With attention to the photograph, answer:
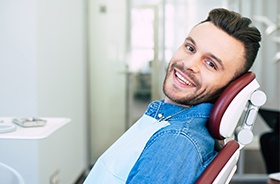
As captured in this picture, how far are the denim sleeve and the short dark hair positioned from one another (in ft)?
1.05

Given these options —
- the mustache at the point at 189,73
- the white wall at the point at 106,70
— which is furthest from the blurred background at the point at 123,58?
the mustache at the point at 189,73

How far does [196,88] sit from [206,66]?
71 mm

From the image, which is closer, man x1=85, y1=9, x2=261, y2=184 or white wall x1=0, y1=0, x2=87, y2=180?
man x1=85, y1=9, x2=261, y2=184

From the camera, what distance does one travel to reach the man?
3.13 feet

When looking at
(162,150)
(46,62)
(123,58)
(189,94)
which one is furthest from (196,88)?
(123,58)

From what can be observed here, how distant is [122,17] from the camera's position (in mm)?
3119

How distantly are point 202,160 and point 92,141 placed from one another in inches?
95.3

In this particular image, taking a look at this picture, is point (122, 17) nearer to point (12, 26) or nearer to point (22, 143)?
point (12, 26)

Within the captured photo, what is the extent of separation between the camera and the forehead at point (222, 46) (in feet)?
3.28

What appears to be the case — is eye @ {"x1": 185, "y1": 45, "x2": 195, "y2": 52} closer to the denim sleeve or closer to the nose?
the nose

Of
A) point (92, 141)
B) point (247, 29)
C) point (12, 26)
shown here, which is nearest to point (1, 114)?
point (12, 26)

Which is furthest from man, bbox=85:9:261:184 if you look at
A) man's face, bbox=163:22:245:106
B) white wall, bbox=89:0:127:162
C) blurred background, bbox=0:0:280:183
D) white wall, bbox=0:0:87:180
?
white wall, bbox=89:0:127:162

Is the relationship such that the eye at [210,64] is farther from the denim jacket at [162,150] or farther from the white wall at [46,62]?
the white wall at [46,62]

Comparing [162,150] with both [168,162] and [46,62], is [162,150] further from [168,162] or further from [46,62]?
[46,62]
